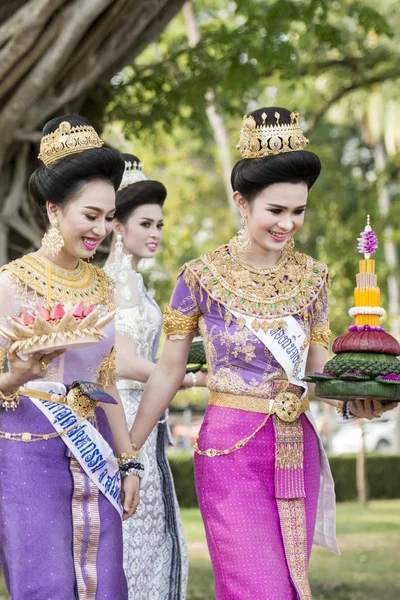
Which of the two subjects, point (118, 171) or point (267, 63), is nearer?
point (118, 171)

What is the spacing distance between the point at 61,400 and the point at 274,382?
2.68 ft

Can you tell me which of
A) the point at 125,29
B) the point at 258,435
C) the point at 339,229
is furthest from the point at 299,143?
the point at 339,229

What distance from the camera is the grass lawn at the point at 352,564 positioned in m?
8.56

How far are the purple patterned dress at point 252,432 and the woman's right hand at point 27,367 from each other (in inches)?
32.5

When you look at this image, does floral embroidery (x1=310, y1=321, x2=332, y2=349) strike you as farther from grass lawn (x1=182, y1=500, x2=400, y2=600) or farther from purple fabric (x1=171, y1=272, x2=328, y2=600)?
grass lawn (x1=182, y1=500, x2=400, y2=600)

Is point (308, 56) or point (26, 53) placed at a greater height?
point (308, 56)

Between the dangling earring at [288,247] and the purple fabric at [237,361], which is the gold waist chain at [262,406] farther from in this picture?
the dangling earring at [288,247]

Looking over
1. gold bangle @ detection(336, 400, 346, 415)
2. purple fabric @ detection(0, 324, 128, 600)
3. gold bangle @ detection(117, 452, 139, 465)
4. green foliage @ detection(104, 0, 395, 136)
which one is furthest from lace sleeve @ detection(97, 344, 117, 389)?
green foliage @ detection(104, 0, 395, 136)

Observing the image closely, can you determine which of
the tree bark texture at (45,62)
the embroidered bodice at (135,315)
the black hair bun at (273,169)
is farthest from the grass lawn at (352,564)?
the black hair bun at (273,169)

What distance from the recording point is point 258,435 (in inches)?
174

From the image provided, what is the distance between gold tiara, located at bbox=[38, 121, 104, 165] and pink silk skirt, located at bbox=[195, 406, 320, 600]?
3.57ft

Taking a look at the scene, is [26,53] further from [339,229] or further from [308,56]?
[339,229]

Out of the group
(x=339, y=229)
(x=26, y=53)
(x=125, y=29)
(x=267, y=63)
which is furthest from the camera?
(x=339, y=229)

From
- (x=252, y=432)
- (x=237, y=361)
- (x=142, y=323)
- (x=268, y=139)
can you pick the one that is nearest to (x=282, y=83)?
(x=142, y=323)
